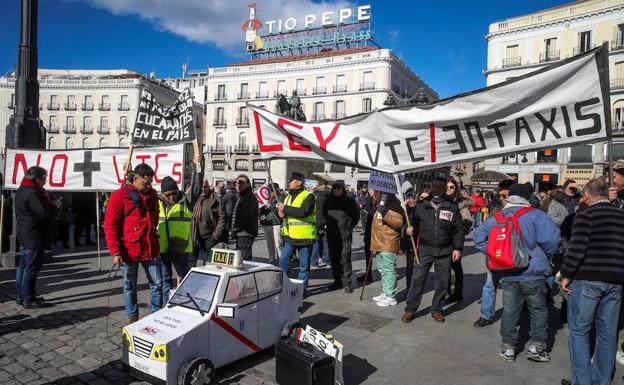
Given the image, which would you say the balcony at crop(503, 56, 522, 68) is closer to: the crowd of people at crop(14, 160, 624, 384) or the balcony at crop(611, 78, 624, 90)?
the balcony at crop(611, 78, 624, 90)

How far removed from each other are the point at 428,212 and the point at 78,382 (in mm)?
4282

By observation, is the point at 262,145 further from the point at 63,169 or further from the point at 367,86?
the point at 367,86

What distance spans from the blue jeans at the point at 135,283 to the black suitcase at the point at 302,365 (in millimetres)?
2163

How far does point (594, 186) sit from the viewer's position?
3.60m

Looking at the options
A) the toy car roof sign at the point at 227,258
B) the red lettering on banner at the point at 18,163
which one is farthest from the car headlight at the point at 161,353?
the red lettering on banner at the point at 18,163

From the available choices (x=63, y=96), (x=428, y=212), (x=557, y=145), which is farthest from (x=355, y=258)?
(x=63, y=96)

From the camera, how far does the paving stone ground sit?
13.1 ft

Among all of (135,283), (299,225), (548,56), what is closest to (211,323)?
(135,283)

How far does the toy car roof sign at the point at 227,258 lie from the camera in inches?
166

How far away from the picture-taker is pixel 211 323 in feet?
12.5

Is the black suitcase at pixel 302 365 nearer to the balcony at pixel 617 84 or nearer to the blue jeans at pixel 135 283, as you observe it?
the blue jeans at pixel 135 283

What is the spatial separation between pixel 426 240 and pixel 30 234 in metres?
5.36

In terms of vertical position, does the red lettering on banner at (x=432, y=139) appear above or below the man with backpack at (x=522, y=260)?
above

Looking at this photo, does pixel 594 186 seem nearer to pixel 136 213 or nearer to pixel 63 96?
pixel 136 213
